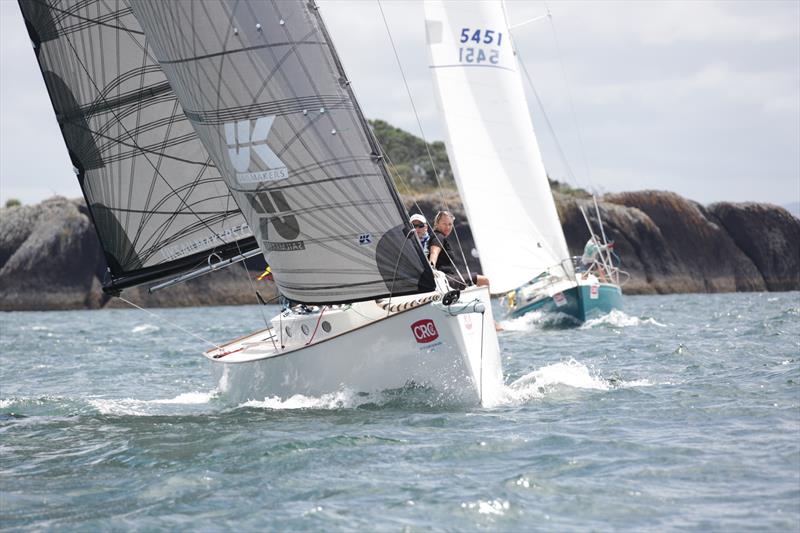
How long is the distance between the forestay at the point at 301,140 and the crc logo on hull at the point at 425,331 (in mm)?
325

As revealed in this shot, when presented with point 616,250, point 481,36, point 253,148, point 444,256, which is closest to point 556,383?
point 444,256

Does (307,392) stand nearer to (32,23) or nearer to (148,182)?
(148,182)

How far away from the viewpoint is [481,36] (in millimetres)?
21188

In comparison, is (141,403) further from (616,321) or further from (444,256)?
(616,321)

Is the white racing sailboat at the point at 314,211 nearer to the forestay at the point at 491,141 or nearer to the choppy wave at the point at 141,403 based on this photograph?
the choppy wave at the point at 141,403

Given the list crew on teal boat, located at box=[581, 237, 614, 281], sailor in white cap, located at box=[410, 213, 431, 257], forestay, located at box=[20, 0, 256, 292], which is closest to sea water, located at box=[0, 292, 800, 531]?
sailor in white cap, located at box=[410, 213, 431, 257]

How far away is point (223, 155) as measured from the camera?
9.26 meters

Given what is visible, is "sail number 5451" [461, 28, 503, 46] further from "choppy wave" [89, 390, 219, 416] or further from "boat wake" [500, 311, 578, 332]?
"choppy wave" [89, 390, 219, 416]

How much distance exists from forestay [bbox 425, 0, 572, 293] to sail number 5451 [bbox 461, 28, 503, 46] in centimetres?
2

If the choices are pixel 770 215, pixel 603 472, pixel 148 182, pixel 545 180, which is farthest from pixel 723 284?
pixel 603 472

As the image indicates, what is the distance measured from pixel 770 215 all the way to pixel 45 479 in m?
48.5

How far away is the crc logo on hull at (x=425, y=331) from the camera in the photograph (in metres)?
8.67

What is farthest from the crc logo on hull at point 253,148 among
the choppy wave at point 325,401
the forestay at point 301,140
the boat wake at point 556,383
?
the boat wake at point 556,383

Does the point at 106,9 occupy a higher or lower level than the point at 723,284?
higher
